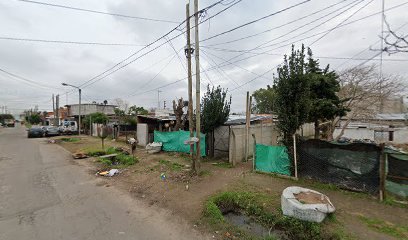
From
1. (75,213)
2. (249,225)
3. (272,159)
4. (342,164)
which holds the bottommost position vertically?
(249,225)

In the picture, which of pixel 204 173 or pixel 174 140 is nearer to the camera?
pixel 204 173

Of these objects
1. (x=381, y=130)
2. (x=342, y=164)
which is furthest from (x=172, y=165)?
(x=381, y=130)

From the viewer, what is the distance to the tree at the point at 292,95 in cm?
784

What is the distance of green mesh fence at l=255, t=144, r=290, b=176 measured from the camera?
27.9ft

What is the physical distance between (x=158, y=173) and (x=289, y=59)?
7.21 metres

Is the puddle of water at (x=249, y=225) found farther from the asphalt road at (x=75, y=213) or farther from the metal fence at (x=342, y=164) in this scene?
the metal fence at (x=342, y=164)

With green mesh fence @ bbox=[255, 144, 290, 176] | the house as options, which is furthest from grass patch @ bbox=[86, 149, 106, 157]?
the house

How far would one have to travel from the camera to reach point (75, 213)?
18.2 ft

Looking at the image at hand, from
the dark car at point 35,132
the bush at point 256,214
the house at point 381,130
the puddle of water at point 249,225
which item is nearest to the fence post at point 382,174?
the bush at point 256,214

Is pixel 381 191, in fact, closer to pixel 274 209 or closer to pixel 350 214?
pixel 350 214

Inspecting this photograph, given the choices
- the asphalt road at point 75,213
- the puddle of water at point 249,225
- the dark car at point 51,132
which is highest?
the dark car at point 51,132

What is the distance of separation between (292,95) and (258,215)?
185 inches

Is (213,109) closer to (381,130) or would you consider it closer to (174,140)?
(174,140)

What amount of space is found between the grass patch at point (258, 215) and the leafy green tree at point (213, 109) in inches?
226
